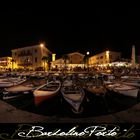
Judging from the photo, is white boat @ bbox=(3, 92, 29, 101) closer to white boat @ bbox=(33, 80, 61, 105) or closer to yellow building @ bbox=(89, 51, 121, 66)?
white boat @ bbox=(33, 80, 61, 105)

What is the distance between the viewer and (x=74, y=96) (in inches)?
461

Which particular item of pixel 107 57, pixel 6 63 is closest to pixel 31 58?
pixel 6 63

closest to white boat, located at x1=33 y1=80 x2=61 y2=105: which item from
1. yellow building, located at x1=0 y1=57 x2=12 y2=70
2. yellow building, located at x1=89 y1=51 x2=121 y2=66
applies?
yellow building, located at x1=89 y1=51 x2=121 y2=66

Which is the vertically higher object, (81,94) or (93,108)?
(81,94)

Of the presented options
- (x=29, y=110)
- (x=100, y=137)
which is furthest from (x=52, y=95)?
(x=100, y=137)

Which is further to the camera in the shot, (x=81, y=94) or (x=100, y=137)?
(x=81, y=94)

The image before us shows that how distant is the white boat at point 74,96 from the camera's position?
1118 centimetres

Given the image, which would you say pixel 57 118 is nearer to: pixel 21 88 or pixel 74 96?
pixel 74 96

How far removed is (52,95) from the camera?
504 inches

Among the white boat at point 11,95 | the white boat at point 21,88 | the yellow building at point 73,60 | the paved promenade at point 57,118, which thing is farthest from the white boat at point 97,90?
the yellow building at point 73,60

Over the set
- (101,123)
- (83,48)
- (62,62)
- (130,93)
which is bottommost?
(101,123)

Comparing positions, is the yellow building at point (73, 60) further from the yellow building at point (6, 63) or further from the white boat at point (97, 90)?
the white boat at point (97, 90)

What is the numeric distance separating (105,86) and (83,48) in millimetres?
47983

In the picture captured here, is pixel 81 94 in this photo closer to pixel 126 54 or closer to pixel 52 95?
pixel 52 95
